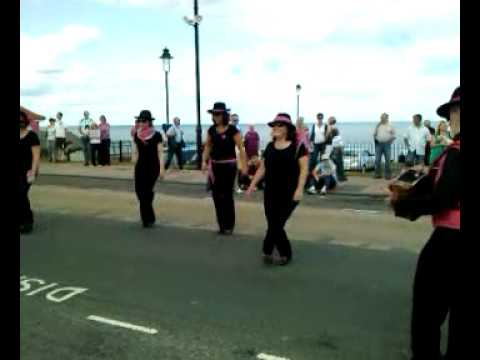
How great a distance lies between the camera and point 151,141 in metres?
8.93

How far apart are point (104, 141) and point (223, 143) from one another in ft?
43.5

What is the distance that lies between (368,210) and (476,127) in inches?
321

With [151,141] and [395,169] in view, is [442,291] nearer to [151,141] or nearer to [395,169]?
[151,141]

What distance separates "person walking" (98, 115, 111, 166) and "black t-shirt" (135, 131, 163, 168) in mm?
11566

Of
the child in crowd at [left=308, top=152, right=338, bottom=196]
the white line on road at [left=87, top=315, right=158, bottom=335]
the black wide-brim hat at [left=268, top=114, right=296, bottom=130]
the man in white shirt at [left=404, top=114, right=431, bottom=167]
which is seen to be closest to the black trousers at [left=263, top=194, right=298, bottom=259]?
the black wide-brim hat at [left=268, top=114, right=296, bottom=130]

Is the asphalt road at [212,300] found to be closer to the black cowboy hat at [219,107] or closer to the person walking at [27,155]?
the person walking at [27,155]

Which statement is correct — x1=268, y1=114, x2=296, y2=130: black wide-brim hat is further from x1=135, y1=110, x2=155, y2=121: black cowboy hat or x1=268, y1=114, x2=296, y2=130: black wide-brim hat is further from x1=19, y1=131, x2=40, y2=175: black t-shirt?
x1=19, y1=131, x2=40, y2=175: black t-shirt

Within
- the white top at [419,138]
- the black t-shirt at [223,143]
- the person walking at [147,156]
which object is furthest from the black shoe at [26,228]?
the white top at [419,138]

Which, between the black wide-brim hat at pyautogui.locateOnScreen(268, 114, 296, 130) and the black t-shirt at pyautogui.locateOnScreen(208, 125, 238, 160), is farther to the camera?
the black t-shirt at pyautogui.locateOnScreen(208, 125, 238, 160)

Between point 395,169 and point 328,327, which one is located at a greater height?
point 395,169

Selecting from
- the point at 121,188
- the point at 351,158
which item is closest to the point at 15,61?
the point at 121,188

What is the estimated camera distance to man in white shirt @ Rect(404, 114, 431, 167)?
14.5 metres

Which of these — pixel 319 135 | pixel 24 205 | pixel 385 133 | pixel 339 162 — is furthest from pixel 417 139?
pixel 24 205

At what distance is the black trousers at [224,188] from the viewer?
8.37 m
